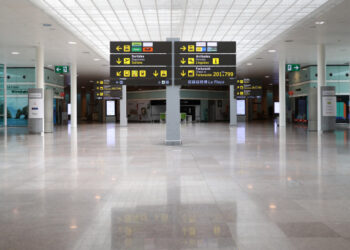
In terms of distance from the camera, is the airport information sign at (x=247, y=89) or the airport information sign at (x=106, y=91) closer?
the airport information sign at (x=247, y=89)

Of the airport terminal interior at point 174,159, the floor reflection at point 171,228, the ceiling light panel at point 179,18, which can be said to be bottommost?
the floor reflection at point 171,228

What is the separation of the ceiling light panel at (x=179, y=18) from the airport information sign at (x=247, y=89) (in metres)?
11.8

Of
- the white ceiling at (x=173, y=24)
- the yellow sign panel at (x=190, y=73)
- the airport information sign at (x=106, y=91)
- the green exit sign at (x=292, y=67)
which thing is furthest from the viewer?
the airport information sign at (x=106, y=91)

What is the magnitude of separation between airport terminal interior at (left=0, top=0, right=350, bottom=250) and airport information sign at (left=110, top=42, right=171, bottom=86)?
0.15ft

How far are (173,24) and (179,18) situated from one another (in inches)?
64.3

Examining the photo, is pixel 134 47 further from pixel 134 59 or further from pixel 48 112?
pixel 48 112

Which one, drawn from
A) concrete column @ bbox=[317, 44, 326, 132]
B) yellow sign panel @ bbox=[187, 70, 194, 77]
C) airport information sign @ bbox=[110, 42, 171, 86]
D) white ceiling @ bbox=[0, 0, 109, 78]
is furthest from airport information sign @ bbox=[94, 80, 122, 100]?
yellow sign panel @ bbox=[187, 70, 194, 77]

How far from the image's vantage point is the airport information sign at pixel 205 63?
1756 centimetres

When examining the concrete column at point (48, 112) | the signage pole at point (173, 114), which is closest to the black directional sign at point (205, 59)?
the signage pole at point (173, 114)

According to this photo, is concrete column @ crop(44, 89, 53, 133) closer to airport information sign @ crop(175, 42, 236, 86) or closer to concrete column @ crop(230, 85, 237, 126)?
airport information sign @ crop(175, 42, 236, 86)

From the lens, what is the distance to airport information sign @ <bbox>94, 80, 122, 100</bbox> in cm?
4312

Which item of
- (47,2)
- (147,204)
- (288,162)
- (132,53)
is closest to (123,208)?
(147,204)

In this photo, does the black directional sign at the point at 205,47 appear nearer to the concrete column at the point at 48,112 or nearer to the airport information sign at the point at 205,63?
the airport information sign at the point at 205,63

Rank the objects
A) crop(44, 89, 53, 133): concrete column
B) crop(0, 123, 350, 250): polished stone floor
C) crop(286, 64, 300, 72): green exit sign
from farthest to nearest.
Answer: crop(286, 64, 300, 72): green exit sign < crop(44, 89, 53, 133): concrete column < crop(0, 123, 350, 250): polished stone floor
